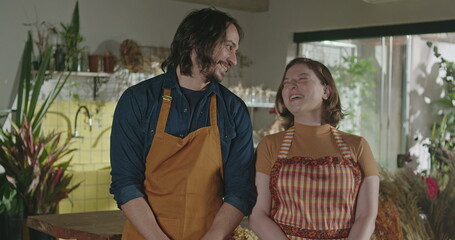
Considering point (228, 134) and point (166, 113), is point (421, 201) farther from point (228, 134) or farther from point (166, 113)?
point (166, 113)

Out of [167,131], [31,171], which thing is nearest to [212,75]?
[167,131]

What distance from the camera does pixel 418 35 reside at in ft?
23.7

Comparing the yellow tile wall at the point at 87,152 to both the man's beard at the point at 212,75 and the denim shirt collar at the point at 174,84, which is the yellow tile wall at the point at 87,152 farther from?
the man's beard at the point at 212,75

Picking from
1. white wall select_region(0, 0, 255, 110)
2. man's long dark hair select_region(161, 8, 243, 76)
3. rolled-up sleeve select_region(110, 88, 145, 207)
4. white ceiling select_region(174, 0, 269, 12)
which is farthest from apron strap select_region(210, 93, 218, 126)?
white ceiling select_region(174, 0, 269, 12)

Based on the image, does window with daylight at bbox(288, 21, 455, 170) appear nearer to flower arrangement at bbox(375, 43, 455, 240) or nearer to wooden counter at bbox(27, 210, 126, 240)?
flower arrangement at bbox(375, 43, 455, 240)

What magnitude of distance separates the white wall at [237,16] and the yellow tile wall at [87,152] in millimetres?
559

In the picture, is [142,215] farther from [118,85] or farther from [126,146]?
[118,85]

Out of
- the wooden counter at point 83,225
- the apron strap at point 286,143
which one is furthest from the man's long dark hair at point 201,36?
the wooden counter at point 83,225

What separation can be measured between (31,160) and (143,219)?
12.8 feet

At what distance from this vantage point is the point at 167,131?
2.32m

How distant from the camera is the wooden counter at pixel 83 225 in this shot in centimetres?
302

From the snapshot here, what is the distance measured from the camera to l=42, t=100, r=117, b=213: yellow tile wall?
6652mm

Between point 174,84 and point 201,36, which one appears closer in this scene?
point 201,36

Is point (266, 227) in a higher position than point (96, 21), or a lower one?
lower
